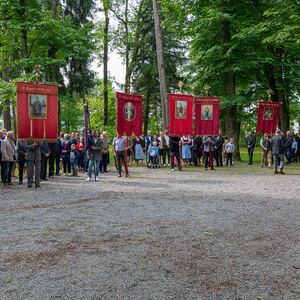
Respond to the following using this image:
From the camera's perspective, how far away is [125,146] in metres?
18.4

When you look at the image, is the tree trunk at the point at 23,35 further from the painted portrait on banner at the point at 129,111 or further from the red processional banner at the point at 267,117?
the red processional banner at the point at 267,117

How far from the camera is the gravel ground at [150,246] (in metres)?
5.02

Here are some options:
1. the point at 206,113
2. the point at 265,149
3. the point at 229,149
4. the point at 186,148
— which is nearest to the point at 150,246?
the point at 206,113

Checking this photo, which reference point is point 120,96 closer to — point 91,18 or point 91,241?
point 91,241

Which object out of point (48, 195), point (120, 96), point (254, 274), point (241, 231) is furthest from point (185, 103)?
point (254, 274)

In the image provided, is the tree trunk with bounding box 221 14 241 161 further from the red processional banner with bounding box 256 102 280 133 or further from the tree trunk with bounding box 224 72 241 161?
the red processional banner with bounding box 256 102 280 133

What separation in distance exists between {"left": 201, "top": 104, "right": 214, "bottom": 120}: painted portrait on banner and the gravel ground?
998 centimetres

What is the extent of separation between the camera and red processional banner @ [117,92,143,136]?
18562 mm

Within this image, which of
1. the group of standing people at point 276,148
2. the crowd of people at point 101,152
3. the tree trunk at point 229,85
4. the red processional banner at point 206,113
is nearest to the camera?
the crowd of people at point 101,152

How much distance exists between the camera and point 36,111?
15.5 m

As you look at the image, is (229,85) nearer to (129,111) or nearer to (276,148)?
(276,148)

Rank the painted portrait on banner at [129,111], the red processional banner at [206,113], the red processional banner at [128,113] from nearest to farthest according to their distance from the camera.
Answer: the red processional banner at [128,113]
the painted portrait on banner at [129,111]
the red processional banner at [206,113]

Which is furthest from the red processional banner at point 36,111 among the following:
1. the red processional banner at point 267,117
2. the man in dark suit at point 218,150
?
the red processional banner at point 267,117

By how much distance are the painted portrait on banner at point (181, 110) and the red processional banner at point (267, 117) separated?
5303mm
